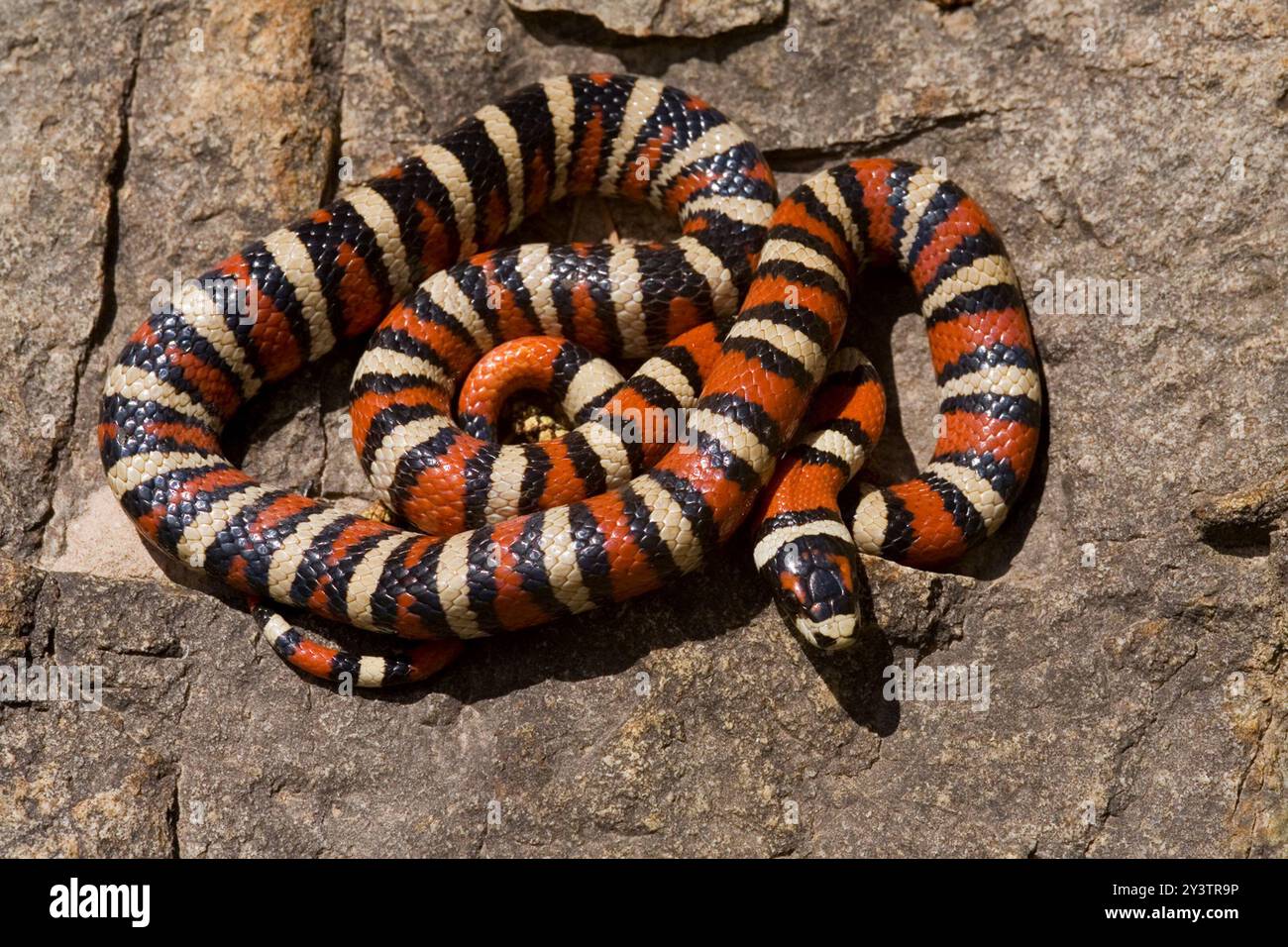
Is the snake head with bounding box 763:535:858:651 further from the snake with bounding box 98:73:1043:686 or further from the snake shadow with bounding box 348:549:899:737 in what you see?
the snake shadow with bounding box 348:549:899:737

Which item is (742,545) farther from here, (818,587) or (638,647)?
(638,647)

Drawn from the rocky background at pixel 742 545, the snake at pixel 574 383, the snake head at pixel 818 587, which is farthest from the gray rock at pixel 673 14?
the snake head at pixel 818 587

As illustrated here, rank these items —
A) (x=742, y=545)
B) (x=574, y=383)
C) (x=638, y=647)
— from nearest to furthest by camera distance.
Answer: (x=638, y=647) < (x=742, y=545) < (x=574, y=383)

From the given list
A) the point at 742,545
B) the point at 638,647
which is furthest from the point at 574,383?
the point at 638,647

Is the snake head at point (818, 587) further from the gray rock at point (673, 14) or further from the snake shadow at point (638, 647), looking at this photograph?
the gray rock at point (673, 14)

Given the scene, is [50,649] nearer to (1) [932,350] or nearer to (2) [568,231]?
(2) [568,231]

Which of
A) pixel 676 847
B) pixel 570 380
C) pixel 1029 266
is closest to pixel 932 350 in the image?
pixel 1029 266
